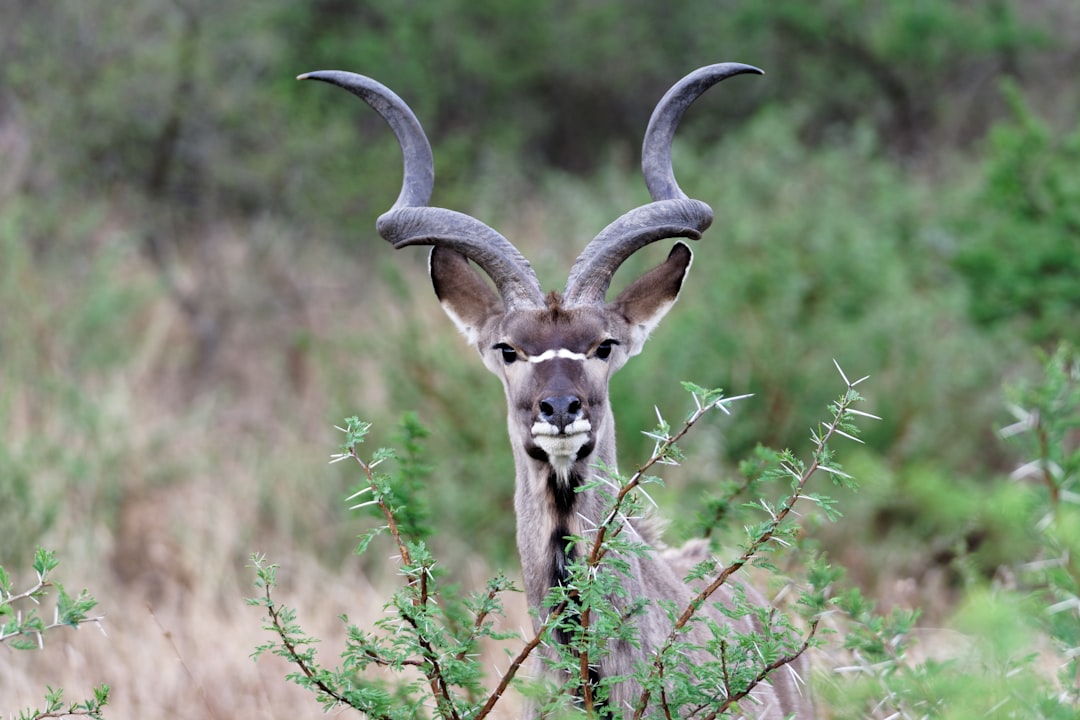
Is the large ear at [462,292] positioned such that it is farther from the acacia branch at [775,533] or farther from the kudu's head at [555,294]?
the acacia branch at [775,533]

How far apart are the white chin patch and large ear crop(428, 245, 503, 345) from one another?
88cm

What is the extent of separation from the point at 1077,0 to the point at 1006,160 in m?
9.15

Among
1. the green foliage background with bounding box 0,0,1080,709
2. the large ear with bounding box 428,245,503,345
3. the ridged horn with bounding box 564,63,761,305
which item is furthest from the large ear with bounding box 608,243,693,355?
the green foliage background with bounding box 0,0,1080,709

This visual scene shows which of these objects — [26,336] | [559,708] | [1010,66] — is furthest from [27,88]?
A: [1010,66]

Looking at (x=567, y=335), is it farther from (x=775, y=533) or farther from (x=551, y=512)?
(x=775, y=533)

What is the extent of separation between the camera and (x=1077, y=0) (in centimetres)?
1678

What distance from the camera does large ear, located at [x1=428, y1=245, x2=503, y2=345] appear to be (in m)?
4.93

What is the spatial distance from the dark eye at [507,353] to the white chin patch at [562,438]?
1.44 ft

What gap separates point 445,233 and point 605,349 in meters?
0.70

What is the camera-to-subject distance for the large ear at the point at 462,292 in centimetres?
493

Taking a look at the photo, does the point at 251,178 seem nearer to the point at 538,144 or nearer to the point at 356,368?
the point at 356,368

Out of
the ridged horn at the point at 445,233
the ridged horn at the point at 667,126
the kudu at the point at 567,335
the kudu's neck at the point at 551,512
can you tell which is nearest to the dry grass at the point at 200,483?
the kudu's neck at the point at 551,512

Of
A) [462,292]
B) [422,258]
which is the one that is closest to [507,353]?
[462,292]

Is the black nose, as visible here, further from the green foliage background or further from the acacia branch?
the green foliage background
